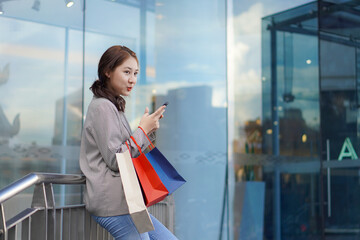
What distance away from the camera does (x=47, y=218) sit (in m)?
2.83

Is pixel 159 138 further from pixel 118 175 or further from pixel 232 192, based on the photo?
pixel 118 175

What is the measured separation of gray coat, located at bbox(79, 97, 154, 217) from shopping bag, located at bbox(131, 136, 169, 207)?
0.06 m

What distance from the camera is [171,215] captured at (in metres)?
3.98

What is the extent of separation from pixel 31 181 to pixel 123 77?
2.46 feet

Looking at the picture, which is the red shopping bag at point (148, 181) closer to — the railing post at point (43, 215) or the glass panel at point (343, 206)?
the railing post at point (43, 215)

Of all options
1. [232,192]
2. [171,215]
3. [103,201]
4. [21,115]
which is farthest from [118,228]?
[232,192]

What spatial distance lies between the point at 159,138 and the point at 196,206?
100 centimetres

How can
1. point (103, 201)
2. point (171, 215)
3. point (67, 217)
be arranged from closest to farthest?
point (103, 201)
point (67, 217)
point (171, 215)

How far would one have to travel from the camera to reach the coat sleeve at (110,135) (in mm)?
2420

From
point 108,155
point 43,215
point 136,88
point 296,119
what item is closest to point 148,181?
point 108,155

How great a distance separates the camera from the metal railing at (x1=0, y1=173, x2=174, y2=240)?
2.44 metres

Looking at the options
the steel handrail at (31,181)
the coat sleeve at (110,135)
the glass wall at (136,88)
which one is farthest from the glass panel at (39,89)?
the coat sleeve at (110,135)

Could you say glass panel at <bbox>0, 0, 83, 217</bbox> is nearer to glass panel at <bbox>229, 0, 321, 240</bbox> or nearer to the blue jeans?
glass panel at <bbox>229, 0, 321, 240</bbox>

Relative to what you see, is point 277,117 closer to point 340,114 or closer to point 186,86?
point 340,114
